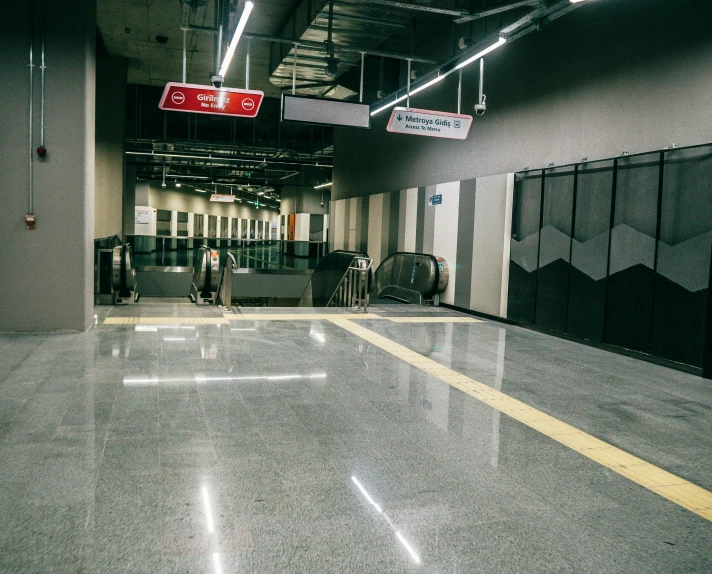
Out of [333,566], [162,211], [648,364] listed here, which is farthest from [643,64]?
[162,211]

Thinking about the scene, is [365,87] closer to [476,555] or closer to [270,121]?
[270,121]

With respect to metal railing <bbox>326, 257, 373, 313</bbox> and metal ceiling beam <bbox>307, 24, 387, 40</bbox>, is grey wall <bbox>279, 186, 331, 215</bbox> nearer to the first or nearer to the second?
metal railing <bbox>326, 257, 373, 313</bbox>

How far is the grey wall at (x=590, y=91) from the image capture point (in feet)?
19.0

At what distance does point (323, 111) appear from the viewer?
26.9 ft

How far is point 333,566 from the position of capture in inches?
84.7

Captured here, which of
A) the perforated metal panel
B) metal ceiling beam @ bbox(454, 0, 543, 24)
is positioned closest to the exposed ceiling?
metal ceiling beam @ bbox(454, 0, 543, 24)

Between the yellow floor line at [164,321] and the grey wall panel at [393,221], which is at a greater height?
the grey wall panel at [393,221]

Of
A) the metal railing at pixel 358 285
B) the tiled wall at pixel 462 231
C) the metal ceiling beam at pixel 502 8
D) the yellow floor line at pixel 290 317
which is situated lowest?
the yellow floor line at pixel 290 317

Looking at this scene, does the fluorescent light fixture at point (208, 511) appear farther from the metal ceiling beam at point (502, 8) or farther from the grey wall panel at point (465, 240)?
the grey wall panel at point (465, 240)

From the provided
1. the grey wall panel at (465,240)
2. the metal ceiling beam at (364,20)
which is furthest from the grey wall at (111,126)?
the grey wall panel at (465,240)

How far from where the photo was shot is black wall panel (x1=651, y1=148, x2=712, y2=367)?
5516mm

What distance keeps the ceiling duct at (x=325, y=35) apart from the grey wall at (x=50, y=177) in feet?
10.8

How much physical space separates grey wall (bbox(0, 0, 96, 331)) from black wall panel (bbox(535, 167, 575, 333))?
5586mm

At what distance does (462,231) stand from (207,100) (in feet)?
14.7
